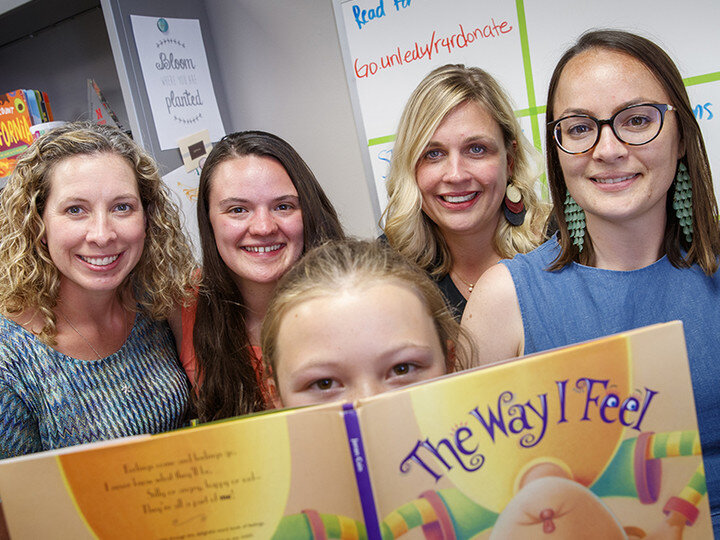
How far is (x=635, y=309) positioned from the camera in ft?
3.60

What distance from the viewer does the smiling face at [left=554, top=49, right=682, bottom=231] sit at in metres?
1.02

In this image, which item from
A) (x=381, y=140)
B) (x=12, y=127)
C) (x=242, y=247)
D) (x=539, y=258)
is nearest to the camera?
(x=539, y=258)

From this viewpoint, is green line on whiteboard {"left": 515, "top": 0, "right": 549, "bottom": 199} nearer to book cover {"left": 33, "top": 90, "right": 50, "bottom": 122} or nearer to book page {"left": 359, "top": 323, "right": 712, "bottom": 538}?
book page {"left": 359, "top": 323, "right": 712, "bottom": 538}

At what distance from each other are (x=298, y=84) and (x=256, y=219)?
1.34m

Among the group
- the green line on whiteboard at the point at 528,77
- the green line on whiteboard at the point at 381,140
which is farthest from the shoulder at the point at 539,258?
the green line on whiteboard at the point at 381,140

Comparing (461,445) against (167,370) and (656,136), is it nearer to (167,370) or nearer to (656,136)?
(656,136)

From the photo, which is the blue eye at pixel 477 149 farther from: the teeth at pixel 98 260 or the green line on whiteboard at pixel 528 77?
the teeth at pixel 98 260

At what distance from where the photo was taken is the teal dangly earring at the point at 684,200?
1.10m

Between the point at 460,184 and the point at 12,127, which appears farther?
the point at 12,127

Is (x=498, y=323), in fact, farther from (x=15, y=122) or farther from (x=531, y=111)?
(x=15, y=122)

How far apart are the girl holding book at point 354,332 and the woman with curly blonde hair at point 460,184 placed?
0.59 metres

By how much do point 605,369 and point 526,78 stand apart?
1582mm

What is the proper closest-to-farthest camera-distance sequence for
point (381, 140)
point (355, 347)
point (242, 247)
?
1. point (355, 347)
2. point (242, 247)
3. point (381, 140)

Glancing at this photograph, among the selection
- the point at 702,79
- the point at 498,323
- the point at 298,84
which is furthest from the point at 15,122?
the point at 702,79
